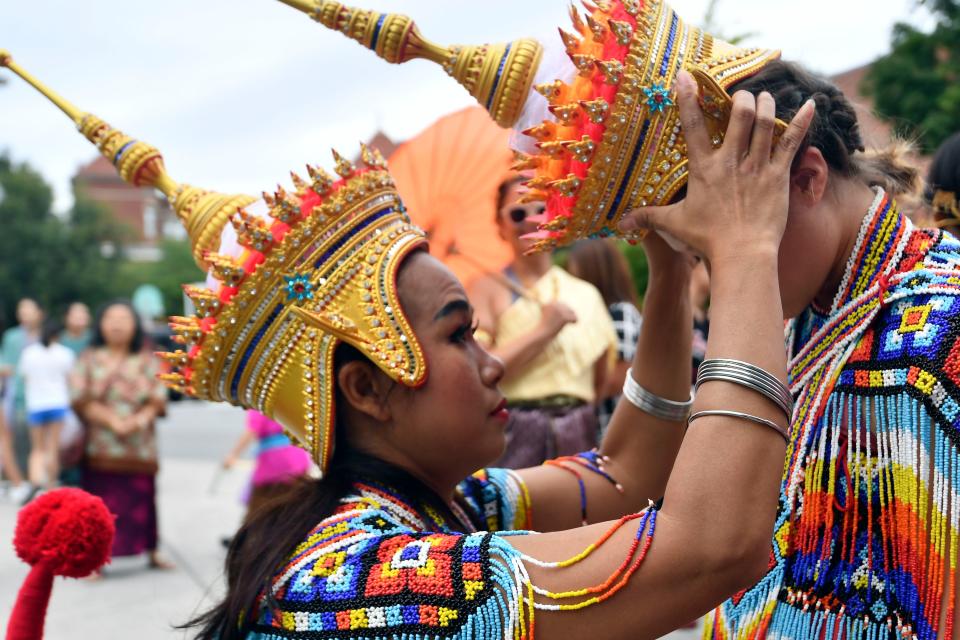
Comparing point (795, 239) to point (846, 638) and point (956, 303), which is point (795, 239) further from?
point (846, 638)

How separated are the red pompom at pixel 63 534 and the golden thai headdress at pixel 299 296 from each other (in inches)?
12.4

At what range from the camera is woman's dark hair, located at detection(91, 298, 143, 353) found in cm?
668

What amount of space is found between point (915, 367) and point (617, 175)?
0.57 meters

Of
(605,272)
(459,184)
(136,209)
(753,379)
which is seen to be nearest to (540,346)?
(459,184)

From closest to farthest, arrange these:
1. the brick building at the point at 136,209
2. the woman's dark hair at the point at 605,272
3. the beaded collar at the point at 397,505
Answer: the beaded collar at the point at 397,505 < the woman's dark hair at the point at 605,272 < the brick building at the point at 136,209

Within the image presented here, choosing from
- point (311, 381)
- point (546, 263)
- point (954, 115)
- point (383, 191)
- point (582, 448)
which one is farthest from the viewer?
point (954, 115)

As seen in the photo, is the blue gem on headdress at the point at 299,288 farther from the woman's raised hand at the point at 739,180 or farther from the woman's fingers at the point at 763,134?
the woman's fingers at the point at 763,134

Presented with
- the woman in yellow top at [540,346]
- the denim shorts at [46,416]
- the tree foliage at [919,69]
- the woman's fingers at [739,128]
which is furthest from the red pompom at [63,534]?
the tree foliage at [919,69]

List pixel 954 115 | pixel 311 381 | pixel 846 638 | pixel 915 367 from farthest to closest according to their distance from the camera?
pixel 954 115, pixel 311 381, pixel 846 638, pixel 915 367

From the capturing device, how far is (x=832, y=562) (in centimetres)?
163

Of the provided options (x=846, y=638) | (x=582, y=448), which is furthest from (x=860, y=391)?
(x=582, y=448)

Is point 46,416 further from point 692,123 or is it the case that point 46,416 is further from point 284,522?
point 692,123

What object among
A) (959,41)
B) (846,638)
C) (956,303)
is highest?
(959,41)

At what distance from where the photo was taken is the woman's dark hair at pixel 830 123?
5.45 ft
